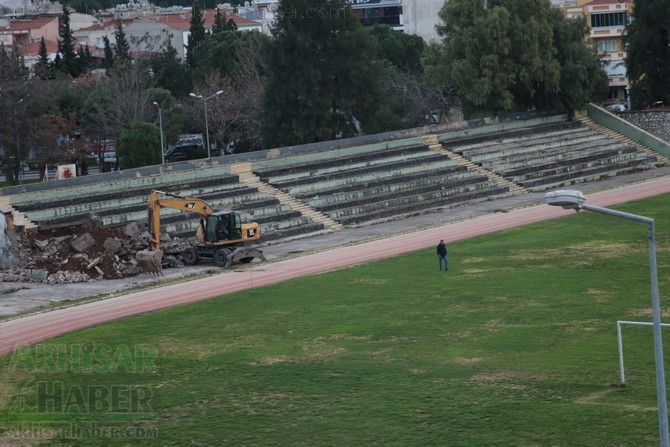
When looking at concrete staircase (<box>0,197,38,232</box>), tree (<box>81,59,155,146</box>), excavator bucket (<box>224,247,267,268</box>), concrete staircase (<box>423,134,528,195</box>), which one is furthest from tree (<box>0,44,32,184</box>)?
excavator bucket (<box>224,247,267,268</box>)

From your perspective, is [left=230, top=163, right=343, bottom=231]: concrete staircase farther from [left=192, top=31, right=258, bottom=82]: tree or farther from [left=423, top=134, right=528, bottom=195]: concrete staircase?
[left=192, top=31, right=258, bottom=82]: tree

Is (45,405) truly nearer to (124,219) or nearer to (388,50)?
(124,219)

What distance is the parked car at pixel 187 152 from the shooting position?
282 feet

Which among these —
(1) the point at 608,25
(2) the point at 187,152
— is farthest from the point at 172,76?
(1) the point at 608,25

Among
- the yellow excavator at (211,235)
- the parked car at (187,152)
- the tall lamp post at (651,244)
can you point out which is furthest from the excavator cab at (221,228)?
the parked car at (187,152)

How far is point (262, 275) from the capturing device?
4316cm

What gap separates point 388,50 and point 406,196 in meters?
36.2

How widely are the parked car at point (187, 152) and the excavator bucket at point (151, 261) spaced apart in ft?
133

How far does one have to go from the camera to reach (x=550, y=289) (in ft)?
118

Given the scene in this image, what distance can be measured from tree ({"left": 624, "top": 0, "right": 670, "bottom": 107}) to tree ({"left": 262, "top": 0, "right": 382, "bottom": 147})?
17043 millimetres

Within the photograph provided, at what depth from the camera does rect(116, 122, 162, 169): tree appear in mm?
70688

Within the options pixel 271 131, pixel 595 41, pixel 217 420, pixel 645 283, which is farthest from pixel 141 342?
pixel 595 41

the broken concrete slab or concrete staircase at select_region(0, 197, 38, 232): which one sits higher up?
concrete staircase at select_region(0, 197, 38, 232)

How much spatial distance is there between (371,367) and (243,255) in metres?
19.3
